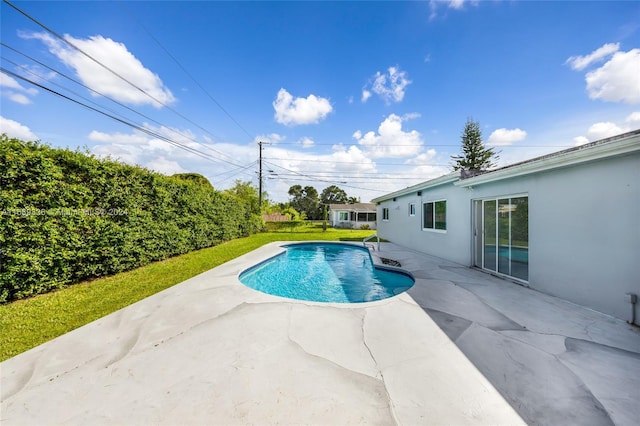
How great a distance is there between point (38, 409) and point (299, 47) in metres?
14.2

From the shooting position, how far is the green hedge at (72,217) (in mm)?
4582

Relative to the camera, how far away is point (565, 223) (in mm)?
4781

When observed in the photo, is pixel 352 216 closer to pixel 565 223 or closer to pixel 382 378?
pixel 565 223

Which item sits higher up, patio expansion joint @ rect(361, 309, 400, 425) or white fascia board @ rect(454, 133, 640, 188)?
white fascia board @ rect(454, 133, 640, 188)

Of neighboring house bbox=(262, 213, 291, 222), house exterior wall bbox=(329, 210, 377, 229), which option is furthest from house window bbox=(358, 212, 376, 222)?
neighboring house bbox=(262, 213, 291, 222)

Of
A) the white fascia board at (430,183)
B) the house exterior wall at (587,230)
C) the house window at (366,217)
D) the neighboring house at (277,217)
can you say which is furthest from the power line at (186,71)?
the house window at (366,217)

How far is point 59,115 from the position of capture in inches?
317

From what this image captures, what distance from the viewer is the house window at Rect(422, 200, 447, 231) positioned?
30.7 feet

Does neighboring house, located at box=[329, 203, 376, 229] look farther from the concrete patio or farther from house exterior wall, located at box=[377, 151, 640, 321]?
the concrete patio

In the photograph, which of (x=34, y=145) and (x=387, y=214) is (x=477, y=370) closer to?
(x=34, y=145)

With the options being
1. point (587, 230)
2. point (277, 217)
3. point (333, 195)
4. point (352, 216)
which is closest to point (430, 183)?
point (587, 230)

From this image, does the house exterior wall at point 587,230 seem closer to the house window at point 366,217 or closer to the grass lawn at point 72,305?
the grass lawn at point 72,305

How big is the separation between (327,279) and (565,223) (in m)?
6.19

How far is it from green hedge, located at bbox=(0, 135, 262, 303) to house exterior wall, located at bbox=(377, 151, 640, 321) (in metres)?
11.0
